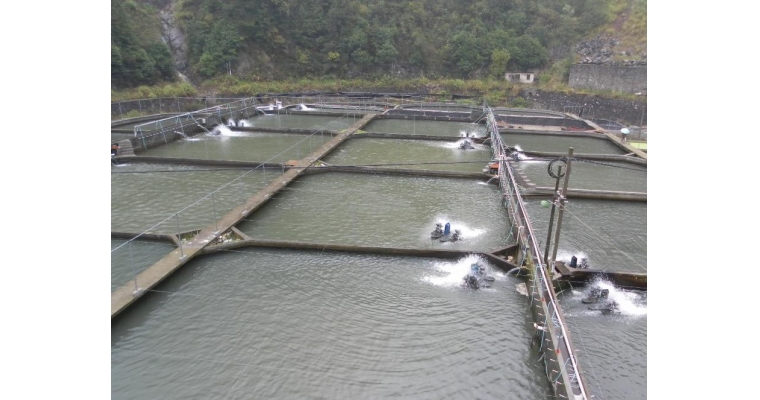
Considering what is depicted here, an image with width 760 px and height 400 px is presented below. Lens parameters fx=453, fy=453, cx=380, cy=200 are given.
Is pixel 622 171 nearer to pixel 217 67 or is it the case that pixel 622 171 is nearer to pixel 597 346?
pixel 597 346

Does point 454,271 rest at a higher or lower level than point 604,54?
lower

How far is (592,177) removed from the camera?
22.8 meters

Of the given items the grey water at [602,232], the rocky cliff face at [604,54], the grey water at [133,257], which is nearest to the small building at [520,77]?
the rocky cliff face at [604,54]

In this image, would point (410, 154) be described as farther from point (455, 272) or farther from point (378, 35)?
point (378, 35)

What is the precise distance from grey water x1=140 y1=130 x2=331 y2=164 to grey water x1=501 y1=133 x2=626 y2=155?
1295 centimetres

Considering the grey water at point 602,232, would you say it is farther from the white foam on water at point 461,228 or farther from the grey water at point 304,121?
the grey water at point 304,121

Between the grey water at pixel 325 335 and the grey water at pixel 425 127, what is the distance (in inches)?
862

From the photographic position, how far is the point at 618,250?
47.4 ft

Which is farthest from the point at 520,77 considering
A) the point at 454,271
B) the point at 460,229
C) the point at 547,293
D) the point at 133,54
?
the point at 547,293

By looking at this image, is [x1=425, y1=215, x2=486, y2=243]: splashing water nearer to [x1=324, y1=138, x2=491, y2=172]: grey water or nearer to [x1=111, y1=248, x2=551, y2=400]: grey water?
[x1=111, y1=248, x2=551, y2=400]: grey water

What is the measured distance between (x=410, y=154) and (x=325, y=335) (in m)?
17.5

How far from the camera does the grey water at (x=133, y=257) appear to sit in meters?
12.1

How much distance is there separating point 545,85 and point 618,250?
137ft

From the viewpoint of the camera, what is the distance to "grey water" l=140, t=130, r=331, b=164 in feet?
82.0
